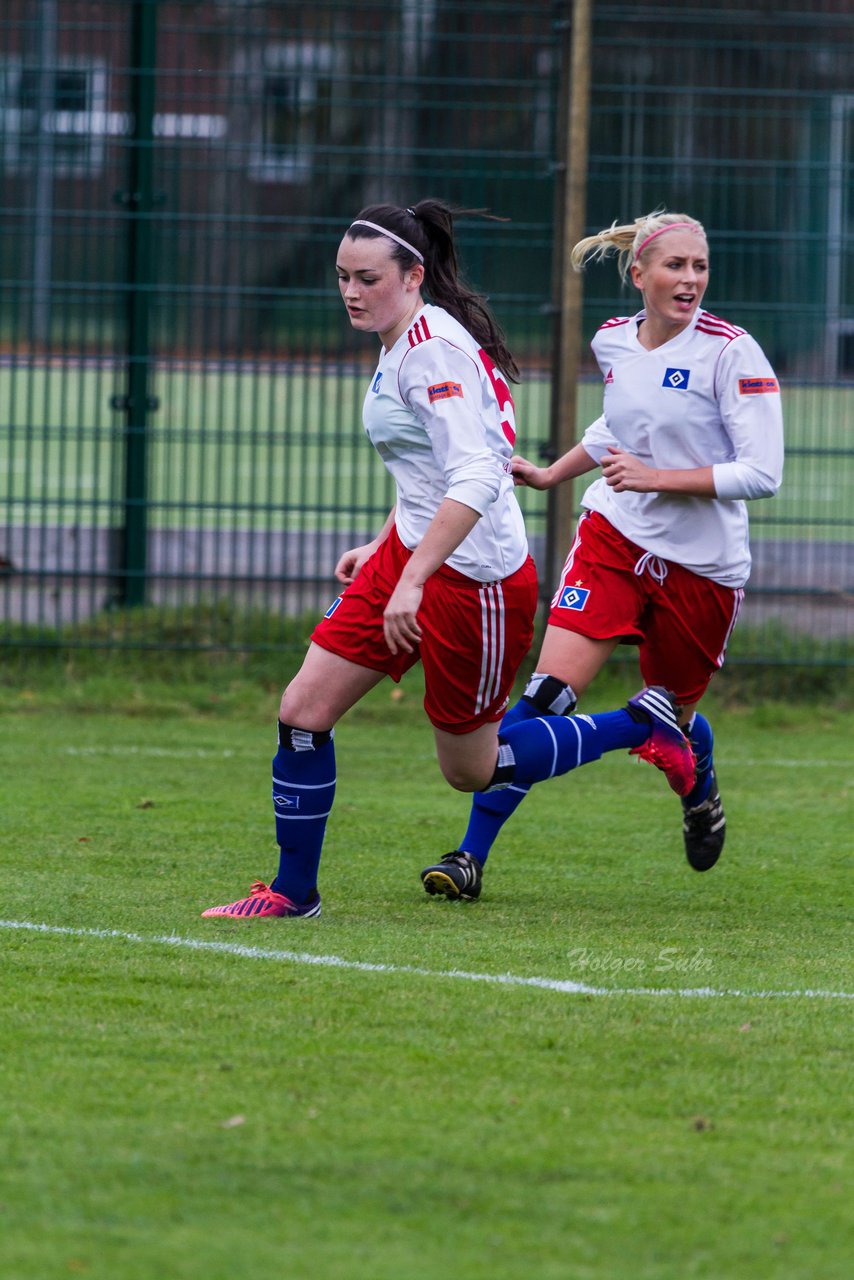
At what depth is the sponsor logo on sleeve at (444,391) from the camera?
15.8 feet

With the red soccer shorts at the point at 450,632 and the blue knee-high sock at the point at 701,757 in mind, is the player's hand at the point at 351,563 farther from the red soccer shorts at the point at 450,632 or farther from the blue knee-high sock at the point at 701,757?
the blue knee-high sock at the point at 701,757

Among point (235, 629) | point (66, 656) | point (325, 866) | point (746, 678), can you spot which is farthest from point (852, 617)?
point (325, 866)

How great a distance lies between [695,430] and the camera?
223 inches

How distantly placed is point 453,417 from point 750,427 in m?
1.05

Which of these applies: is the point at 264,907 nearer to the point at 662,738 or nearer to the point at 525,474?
the point at 662,738

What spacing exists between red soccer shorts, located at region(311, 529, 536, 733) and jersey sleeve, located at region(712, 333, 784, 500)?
2.25ft

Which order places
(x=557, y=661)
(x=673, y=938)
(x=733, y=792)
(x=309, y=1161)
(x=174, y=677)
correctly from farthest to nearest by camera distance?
(x=174, y=677), (x=733, y=792), (x=557, y=661), (x=673, y=938), (x=309, y=1161)

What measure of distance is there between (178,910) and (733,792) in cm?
321

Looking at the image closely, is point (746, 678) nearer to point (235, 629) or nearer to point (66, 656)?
point (235, 629)

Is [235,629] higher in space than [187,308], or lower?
lower

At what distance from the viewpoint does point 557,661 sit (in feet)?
19.0

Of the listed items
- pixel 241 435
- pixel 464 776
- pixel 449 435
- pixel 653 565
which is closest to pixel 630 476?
pixel 653 565

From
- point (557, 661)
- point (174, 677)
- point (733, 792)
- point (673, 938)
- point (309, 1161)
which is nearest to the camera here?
point (309, 1161)

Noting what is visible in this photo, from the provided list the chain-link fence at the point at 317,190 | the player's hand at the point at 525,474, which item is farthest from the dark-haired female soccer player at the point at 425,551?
the chain-link fence at the point at 317,190
